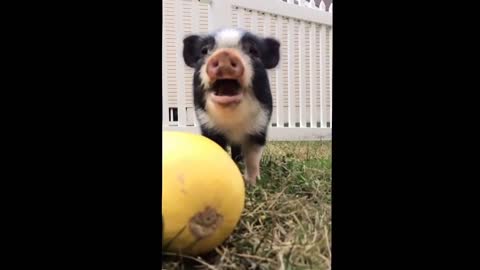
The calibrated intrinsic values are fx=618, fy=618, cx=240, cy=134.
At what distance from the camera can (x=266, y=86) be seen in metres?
1.26

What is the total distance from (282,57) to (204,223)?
1.28 feet

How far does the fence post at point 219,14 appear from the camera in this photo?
48.7 inches

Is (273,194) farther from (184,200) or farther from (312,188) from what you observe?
(184,200)

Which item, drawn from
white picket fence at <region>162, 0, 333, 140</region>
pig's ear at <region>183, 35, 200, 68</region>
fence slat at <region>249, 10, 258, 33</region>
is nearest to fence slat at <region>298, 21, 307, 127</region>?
white picket fence at <region>162, 0, 333, 140</region>

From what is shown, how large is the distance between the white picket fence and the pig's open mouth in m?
0.05

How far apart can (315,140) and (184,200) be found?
0.35m

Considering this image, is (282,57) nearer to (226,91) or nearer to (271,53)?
(271,53)

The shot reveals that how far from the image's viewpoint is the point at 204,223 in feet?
3.71

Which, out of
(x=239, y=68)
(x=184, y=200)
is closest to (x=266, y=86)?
(x=239, y=68)

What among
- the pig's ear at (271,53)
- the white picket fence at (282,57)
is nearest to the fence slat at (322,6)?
the white picket fence at (282,57)

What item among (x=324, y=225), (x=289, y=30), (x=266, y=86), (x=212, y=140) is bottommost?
(x=324, y=225)

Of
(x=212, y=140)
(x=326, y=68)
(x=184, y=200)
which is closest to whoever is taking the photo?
(x=184, y=200)

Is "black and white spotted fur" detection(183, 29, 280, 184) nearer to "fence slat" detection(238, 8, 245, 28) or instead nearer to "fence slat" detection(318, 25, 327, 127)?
"fence slat" detection(238, 8, 245, 28)

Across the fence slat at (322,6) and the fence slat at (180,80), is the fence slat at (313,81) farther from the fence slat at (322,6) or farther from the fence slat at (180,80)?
the fence slat at (180,80)
